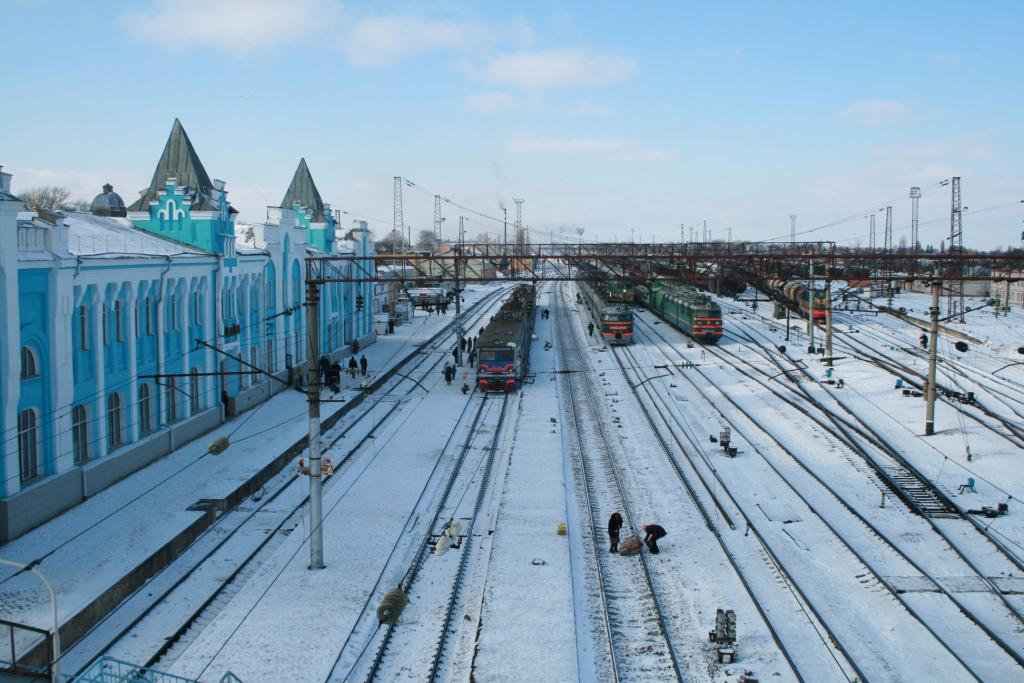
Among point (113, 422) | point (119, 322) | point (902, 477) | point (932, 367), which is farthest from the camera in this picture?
point (932, 367)

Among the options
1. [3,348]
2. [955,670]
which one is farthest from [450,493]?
[955,670]

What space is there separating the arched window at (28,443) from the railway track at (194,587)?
3971 mm

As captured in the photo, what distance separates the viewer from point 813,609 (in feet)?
47.8

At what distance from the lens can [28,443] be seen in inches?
739

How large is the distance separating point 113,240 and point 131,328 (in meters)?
3.70

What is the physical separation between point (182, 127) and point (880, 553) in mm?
29307

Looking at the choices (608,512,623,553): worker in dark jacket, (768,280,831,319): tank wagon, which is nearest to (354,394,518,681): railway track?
(608,512,623,553): worker in dark jacket

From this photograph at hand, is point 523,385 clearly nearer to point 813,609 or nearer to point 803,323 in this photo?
point 813,609

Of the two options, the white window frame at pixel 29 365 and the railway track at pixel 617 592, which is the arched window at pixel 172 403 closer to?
the white window frame at pixel 29 365

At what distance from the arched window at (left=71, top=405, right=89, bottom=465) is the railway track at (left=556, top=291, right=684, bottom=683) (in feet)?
39.7

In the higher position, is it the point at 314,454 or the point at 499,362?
the point at 314,454

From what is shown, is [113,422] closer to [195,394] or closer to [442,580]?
[195,394]

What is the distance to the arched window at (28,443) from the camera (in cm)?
1841

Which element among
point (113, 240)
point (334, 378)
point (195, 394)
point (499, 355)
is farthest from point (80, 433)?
point (499, 355)
